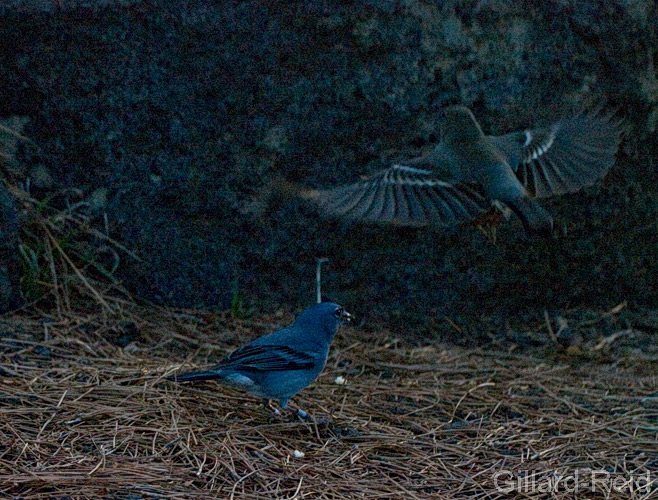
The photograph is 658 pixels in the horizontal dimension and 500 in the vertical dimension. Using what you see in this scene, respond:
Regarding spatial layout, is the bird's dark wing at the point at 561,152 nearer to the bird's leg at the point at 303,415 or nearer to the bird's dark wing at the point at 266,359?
the bird's dark wing at the point at 266,359

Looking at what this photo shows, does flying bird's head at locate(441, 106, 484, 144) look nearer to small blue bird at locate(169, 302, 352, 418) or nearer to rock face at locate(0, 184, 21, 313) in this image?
small blue bird at locate(169, 302, 352, 418)

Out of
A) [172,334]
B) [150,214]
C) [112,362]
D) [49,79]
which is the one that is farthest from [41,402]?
[49,79]

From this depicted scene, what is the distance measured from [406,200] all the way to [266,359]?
142cm

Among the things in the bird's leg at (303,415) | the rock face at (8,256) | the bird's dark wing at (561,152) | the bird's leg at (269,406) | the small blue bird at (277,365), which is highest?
the bird's dark wing at (561,152)

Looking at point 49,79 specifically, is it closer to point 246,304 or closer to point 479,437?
point 246,304

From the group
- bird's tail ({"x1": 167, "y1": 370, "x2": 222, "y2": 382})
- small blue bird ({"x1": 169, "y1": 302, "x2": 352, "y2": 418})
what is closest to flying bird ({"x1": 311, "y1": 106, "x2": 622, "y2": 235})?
small blue bird ({"x1": 169, "y1": 302, "x2": 352, "y2": 418})

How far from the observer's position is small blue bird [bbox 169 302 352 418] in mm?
3420

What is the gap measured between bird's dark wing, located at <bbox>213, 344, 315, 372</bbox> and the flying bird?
3.60 ft

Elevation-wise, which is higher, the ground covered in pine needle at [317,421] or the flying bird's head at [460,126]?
the flying bird's head at [460,126]

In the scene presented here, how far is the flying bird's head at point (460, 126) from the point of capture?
4586 millimetres

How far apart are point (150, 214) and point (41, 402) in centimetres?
166

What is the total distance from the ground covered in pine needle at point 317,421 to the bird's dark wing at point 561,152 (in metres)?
1.02

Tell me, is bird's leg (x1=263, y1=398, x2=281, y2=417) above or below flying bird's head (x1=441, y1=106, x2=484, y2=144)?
below

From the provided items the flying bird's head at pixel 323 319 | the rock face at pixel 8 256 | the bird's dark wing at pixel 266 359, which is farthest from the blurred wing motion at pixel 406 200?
the rock face at pixel 8 256
